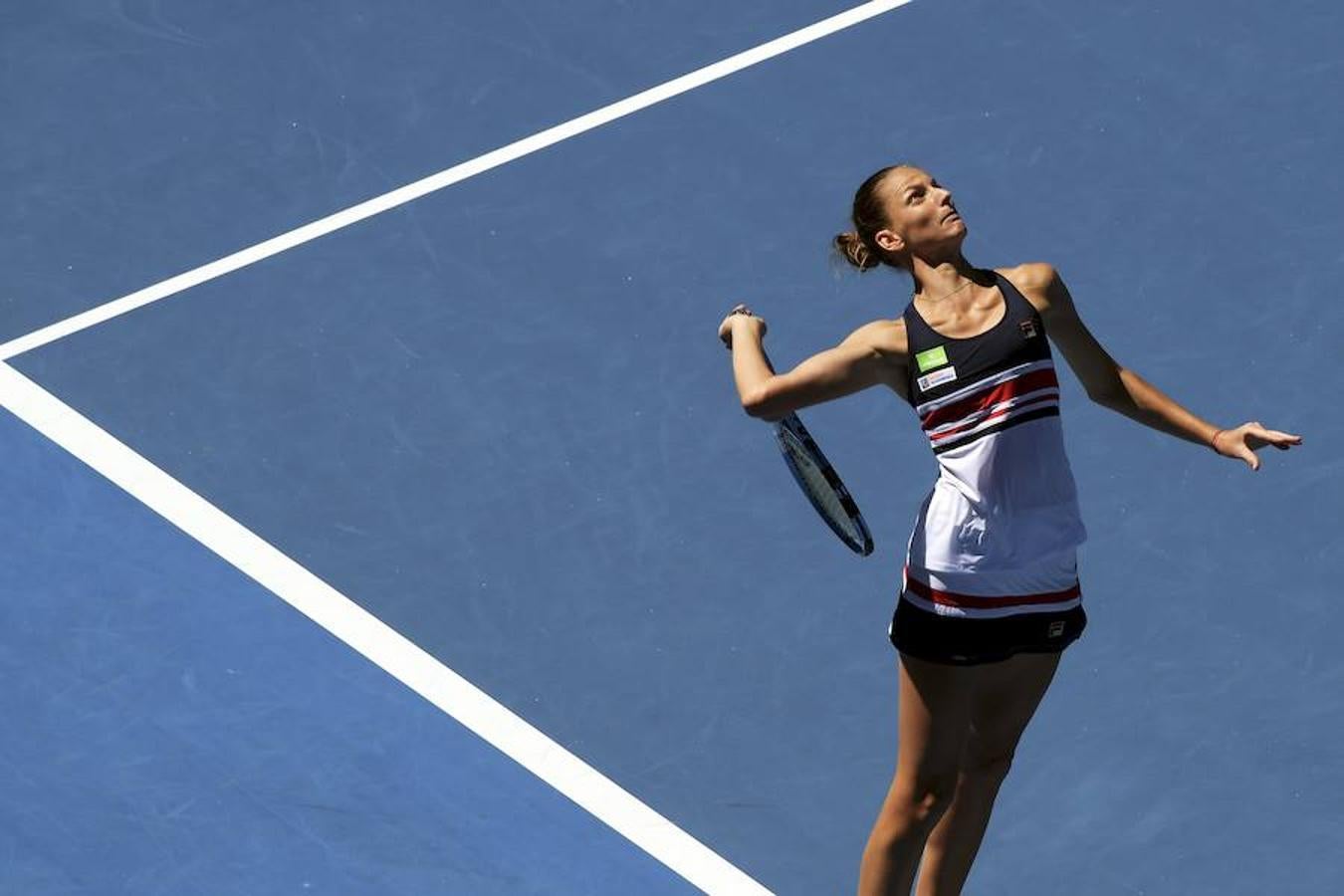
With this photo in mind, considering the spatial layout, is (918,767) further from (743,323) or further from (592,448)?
(592,448)

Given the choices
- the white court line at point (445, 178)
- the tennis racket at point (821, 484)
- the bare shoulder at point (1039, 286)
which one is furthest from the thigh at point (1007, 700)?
the white court line at point (445, 178)

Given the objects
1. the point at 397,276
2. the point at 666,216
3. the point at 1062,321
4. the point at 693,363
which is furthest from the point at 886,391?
the point at 1062,321

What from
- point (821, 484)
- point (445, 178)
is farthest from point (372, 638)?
point (445, 178)

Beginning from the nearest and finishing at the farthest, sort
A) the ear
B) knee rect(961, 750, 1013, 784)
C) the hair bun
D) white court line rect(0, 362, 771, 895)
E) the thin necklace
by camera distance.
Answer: the thin necklace, the ear, the hair bun, knee rect(961, 750, 1013, 784), white court line rect(0, 362, 771, 895)

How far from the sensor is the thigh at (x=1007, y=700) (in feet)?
22.0

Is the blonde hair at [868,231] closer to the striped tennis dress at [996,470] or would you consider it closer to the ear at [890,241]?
the ear at [890,241]

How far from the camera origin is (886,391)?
9805mm

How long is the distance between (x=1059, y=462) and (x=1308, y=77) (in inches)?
203

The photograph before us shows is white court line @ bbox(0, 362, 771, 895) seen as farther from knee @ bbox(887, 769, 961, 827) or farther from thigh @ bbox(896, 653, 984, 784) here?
thigh @ bbox(896, 653, 984, 784)

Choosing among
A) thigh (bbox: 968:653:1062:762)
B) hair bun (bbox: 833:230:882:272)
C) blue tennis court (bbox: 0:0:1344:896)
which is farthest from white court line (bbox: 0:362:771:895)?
hair bun (bbox: 833:230:882:272)

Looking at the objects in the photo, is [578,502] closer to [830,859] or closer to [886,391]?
[886,391]

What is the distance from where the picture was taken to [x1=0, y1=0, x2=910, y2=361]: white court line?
1042 centimetres

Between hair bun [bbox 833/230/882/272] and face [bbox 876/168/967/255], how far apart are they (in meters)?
Answer: 0.09

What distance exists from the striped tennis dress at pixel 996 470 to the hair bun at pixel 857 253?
0.31 metres
